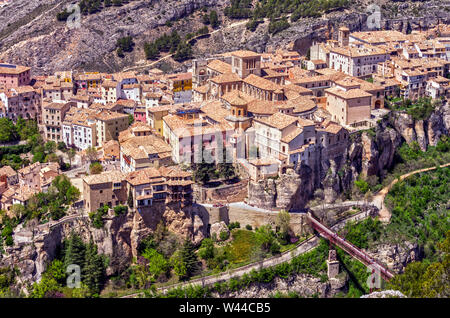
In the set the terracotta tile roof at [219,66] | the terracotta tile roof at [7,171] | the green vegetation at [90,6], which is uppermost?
the green vegetation at [90,6]

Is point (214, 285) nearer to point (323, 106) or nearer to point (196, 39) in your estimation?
point (323, 106)

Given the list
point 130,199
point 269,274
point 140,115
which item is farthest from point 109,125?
point 269,274

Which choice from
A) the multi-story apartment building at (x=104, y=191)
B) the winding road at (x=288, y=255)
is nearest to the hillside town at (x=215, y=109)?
the multi-story apartment building at (x=104, y=191)

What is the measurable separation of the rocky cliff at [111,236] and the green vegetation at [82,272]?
43cm

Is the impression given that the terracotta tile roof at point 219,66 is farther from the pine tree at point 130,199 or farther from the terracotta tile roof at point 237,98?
the pine tree at point 130,199

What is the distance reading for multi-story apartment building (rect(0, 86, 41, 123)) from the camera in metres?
51.0

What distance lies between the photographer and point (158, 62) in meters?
67.0

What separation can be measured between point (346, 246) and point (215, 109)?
13391 millimetres

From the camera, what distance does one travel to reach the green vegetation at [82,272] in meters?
33.7

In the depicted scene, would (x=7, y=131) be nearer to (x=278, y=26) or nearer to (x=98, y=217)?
(x=98, y=217)

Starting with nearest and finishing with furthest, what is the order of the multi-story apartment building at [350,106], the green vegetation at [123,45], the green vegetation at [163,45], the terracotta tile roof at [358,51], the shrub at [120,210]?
the shrub at [120,210], the multi-story apartment building at [350,106], the terracotta tile roof at [358,51], the green vegetation at [163,45], the green vegetation at [123,45]

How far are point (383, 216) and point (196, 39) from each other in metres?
36.4

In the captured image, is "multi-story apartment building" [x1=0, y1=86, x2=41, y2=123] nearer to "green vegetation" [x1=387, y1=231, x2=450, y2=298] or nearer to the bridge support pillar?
the bridge support pillar
